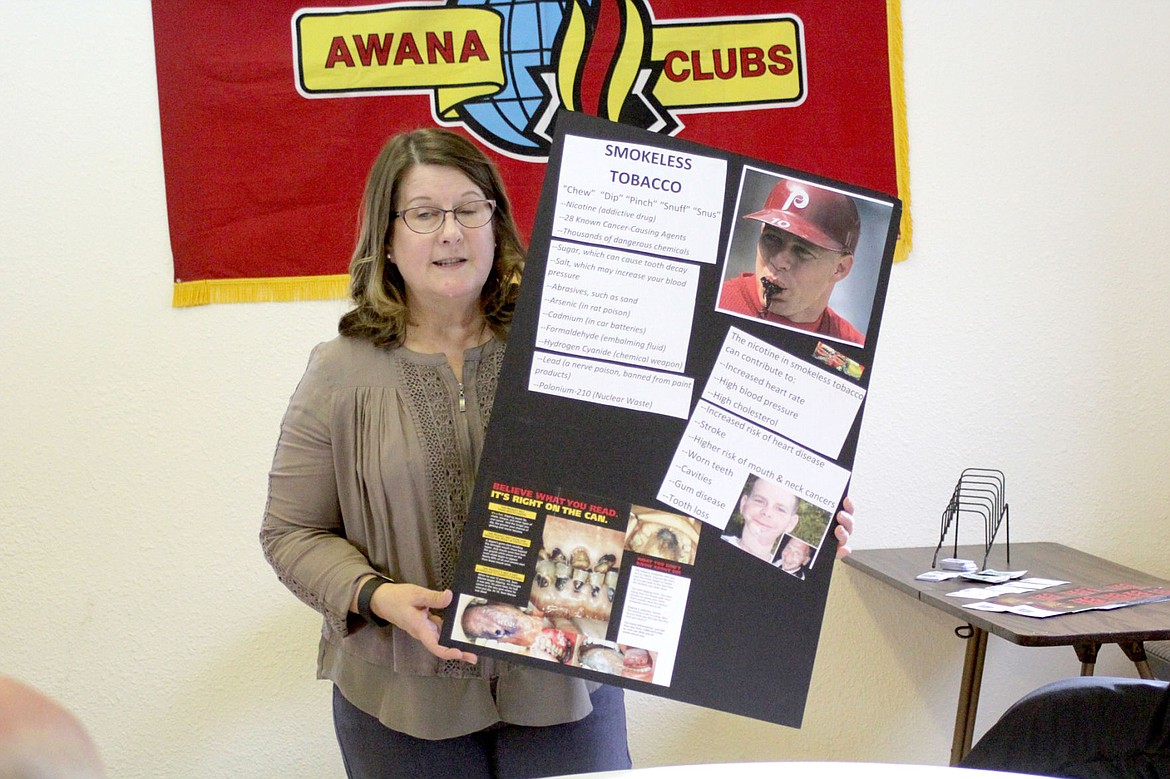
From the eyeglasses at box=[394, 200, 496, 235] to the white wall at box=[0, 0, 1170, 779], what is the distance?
1.16 meters

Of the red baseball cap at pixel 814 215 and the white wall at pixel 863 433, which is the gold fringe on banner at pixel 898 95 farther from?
the red baseball cap at pixel 814 215

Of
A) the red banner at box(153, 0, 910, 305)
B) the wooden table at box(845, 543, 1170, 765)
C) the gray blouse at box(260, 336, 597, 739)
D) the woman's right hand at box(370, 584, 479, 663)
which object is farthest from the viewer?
the red banner at box(153, 0, 910, 305)

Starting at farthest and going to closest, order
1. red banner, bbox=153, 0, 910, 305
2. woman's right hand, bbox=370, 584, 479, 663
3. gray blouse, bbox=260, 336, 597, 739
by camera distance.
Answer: red banner, bbox=153, 0, 910, 305 → gray blouse, bbox=260, 336, 597, 739 → woman's right hand, bbox=370, 584, 479, 663

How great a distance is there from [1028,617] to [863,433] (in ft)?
2.72

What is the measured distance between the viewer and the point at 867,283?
4.62 ft

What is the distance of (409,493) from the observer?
1.46 meters

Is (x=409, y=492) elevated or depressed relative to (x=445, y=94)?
depressed

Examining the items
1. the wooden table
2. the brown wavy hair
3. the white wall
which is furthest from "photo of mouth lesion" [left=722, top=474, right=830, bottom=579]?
the white wall

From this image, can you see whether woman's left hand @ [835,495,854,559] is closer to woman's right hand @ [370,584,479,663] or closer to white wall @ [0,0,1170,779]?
woman's right hand @ [370,584,479,663]

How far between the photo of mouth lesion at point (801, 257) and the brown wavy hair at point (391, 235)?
0.36 m

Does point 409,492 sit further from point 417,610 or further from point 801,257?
point 801,257

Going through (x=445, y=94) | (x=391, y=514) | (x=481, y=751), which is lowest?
(x=481, y=751)

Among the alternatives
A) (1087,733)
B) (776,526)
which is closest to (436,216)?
(776,526)

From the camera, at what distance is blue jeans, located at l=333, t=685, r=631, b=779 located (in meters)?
1.46
